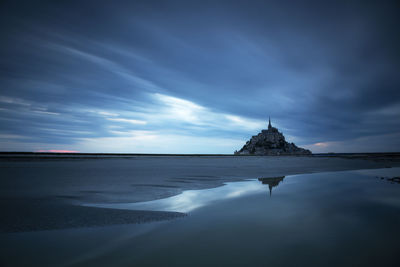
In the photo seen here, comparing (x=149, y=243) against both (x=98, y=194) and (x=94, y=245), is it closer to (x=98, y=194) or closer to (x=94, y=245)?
(x=94, y=245)

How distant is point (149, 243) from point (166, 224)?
4.03 feet

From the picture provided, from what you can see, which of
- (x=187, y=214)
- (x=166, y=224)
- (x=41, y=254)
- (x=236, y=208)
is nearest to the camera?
(x=41, y=254)

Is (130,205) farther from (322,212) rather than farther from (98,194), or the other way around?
(322,212)

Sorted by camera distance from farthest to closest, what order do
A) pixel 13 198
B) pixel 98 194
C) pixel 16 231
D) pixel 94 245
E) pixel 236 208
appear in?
pixel 98 194 < pixel 13 198 < pixel 236 208 < pixel 16 231 < pixel 94 245

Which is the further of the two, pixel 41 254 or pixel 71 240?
pixel 71 240

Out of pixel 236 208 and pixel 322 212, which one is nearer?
pixel 322 212

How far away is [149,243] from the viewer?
4.10m

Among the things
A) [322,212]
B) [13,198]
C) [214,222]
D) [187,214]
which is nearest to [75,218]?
[187,214]

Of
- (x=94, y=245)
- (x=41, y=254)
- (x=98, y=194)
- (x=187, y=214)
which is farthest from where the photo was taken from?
(x=98, y=194)

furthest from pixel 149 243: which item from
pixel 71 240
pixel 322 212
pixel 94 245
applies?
pixel 322 212

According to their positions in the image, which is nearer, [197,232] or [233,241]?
[233,241]

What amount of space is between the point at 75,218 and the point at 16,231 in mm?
1271

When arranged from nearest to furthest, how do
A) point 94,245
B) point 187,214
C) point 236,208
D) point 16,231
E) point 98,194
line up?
1. point 94,245
2. point 16,231
3. point 187,214
4. point 236,208
5. point 98,194

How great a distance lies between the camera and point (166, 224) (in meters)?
5.31
